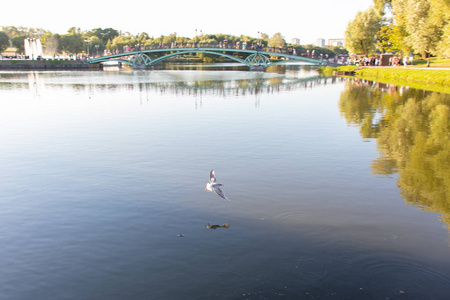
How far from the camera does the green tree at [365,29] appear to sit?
66.1 metres

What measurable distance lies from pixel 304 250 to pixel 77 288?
402cm

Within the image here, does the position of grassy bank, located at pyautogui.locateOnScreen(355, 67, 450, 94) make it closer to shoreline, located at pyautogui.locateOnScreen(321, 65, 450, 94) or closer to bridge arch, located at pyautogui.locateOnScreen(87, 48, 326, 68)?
shoreline, located at pyautogui.locateOnScreen(321, 65, 450, 94)

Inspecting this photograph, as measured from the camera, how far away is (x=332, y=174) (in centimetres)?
1167

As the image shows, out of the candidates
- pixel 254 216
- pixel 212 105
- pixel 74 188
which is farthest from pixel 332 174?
pixel 212 105

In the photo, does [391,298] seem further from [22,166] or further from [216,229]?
[22,166]

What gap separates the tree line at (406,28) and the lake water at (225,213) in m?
22.6

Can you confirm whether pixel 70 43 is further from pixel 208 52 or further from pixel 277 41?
pixel 277 41

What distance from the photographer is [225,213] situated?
28.9 feet

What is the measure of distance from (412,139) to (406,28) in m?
36.2

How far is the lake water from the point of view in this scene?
6.34 meters

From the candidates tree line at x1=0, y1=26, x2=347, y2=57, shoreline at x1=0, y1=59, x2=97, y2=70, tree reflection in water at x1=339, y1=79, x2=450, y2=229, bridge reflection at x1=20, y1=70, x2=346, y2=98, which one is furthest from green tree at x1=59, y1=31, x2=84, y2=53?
tree reflection in water at x1=339, y1=79, x2=450, y2=229

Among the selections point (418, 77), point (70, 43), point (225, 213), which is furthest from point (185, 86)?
point (70, 43)

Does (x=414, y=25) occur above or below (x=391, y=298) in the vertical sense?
above

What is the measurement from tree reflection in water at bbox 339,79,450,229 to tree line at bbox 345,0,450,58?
9.50 metres
